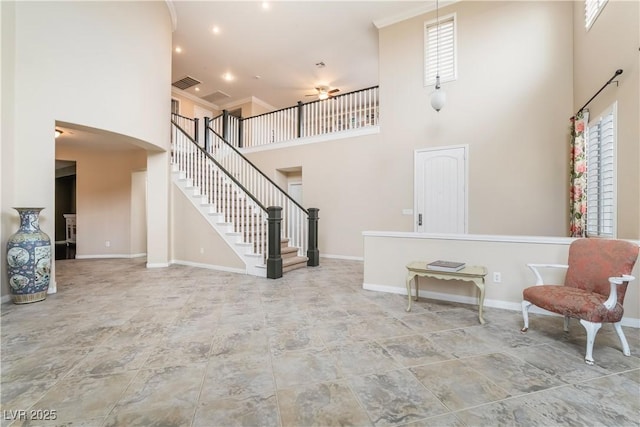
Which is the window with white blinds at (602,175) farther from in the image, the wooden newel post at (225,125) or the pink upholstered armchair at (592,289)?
the wooden newel post at (225,125)

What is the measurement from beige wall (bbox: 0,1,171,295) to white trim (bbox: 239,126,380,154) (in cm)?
325

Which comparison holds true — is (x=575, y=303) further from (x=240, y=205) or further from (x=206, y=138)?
(x=206, y=138)

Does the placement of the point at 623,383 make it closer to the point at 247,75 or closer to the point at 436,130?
the point at 436,130

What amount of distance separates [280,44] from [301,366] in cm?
698

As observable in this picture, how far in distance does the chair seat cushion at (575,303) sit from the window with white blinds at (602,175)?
4.65 ft

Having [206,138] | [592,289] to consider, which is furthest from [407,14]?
[592,289]

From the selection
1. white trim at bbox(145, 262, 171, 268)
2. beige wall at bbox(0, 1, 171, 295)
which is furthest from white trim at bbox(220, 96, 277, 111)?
white trim at bbox(145, 262, 171, 268)

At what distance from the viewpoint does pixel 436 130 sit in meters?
5.35

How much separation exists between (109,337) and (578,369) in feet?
12.5

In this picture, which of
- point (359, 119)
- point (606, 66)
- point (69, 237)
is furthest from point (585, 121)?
point (69, 237)

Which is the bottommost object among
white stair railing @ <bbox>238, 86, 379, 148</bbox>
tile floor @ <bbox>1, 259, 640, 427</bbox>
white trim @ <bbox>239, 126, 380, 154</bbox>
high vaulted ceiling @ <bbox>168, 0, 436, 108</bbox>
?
tile floor @ <bbox>1, 259, 640, 427</bbox>

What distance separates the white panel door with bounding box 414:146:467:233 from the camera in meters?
5.16

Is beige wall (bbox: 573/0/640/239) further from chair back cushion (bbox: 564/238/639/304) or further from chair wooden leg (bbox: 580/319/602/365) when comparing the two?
chair wooden leg (bbox: 580/319/602/365)

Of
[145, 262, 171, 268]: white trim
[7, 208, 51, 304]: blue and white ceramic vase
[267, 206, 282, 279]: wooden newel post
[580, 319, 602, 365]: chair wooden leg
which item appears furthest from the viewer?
[145, 262, 171, 268]: white trim
